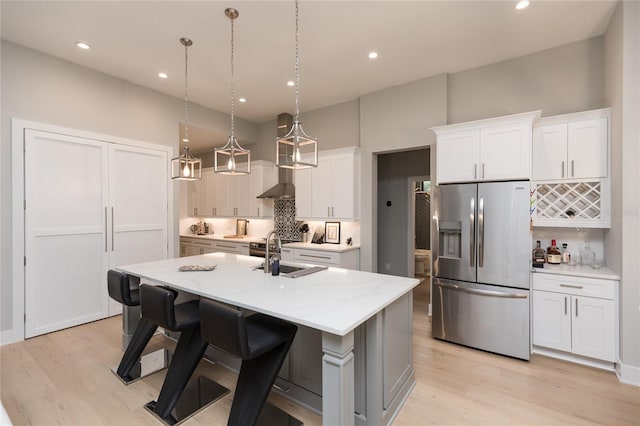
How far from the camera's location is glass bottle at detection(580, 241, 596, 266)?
3064 millimetres

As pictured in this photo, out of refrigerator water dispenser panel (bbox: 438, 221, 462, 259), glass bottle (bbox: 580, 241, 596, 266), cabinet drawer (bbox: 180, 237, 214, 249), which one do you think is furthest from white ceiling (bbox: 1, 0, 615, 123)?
cabinet drawer (bbox: 180, 237, 214, 249)

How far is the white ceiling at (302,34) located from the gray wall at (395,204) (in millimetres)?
1772

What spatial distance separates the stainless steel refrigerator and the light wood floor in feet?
0.77

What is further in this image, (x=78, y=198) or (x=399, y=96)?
(x=399, y=96)

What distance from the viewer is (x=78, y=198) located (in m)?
3.69

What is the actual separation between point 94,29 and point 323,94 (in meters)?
2.85

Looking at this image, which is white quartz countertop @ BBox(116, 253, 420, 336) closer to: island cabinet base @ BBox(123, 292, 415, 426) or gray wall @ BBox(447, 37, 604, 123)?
island cabinet base @ BBox(123, 292, 415, 426)

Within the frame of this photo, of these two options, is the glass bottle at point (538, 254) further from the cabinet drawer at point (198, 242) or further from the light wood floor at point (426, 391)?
the cabinet drawer at point (198, 242)

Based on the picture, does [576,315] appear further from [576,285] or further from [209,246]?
[209,246]

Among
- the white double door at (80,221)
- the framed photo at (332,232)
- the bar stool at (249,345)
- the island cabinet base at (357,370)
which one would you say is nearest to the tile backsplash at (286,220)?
the framed photo at (332,232)

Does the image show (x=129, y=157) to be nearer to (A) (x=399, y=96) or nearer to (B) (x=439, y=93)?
(A) (x=399, y=96)

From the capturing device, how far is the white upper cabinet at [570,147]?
9.48 ft

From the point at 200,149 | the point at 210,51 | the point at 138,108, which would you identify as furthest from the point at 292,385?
the point at 200,149

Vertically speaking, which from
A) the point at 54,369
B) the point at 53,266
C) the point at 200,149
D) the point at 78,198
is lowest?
the point at 54,369
